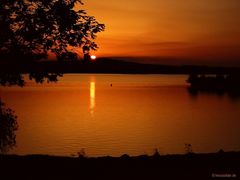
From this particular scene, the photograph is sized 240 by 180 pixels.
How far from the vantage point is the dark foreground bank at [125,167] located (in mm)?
14180

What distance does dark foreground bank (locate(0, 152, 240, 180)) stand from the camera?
14.2 metres

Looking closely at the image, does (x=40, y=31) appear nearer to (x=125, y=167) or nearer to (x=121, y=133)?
(x=125, y=167)

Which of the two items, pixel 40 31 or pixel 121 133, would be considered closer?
pixel 40 31

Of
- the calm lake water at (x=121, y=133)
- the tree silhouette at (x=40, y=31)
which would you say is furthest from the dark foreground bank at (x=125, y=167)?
the calm lake water at (x=121, y=133)

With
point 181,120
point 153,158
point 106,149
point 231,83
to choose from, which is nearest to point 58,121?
point 181,120

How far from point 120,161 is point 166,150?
2359cm

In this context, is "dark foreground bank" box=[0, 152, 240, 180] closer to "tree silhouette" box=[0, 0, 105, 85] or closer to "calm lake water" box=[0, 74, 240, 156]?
"tree silhouette" box=[0, 0, 105, 85]

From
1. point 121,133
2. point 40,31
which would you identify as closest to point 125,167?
point 40,31

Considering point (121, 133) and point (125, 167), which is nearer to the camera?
point (125, 167)

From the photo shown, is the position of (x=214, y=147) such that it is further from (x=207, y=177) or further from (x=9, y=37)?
(x=9, y=37)

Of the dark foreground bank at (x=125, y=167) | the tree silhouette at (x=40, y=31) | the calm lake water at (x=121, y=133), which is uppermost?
the tree silhouette at (x=40, y=31)

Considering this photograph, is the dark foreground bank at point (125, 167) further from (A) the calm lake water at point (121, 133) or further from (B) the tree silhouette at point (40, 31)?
(A) the calm lake water at point (121, 133)

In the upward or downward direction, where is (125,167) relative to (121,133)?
upward

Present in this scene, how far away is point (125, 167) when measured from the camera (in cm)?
1566
